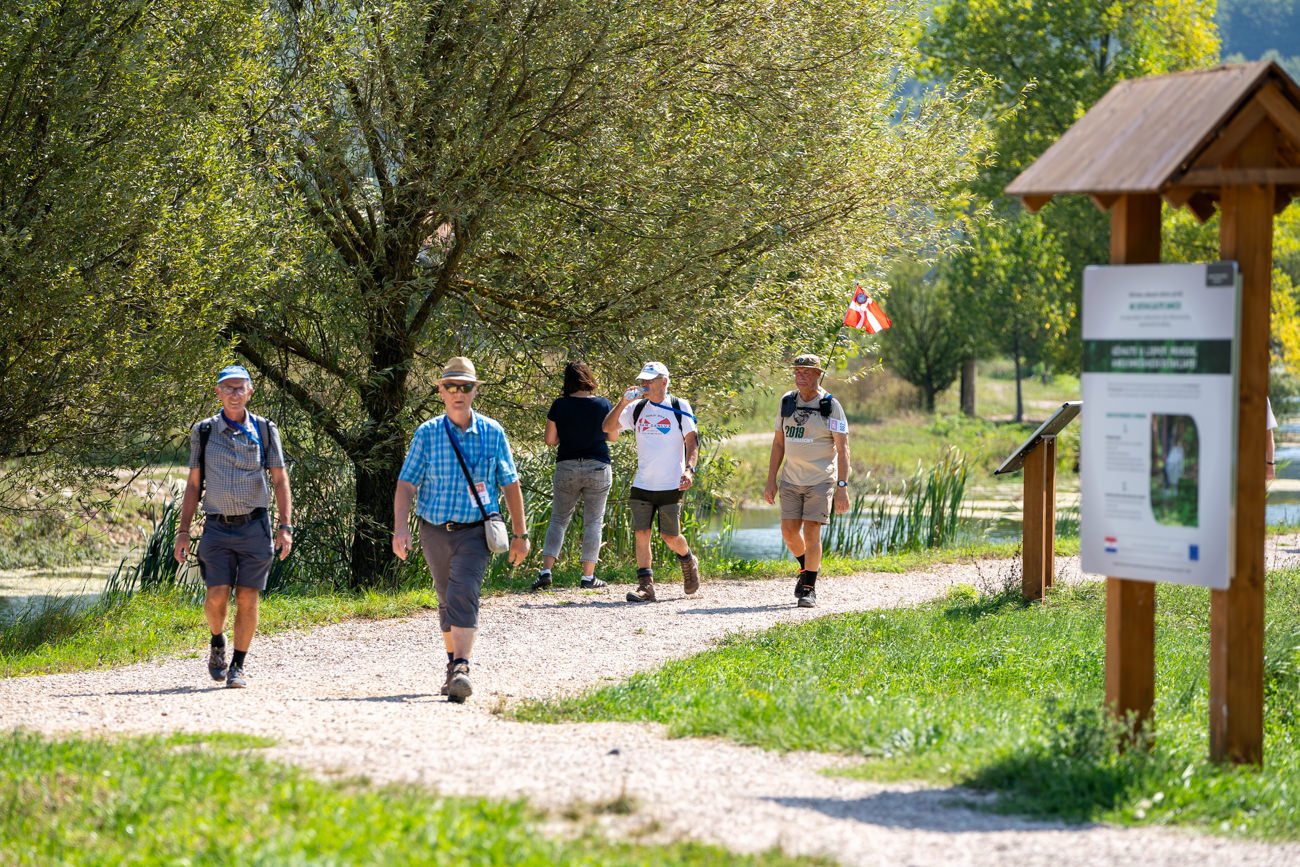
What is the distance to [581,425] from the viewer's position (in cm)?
1296

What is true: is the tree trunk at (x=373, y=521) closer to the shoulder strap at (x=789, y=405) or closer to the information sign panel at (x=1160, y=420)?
the shoulder strap at (x=789, y=405)

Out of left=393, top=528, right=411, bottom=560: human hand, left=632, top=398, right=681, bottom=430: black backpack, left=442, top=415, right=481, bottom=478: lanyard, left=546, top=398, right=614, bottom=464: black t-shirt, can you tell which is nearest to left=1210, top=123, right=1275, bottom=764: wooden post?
left=442, top=415, right=481, bottom=478: lanyard

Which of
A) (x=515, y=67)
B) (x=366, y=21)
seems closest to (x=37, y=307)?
(x=366, y=21)

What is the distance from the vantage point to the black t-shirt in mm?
12938

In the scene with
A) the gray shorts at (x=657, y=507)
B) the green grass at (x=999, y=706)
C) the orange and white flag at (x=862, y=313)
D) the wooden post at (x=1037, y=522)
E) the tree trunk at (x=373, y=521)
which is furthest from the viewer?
the orange and white flag at (x=862, y=313)

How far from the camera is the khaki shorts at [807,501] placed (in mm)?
12180

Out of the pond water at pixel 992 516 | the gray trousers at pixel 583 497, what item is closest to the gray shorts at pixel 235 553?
the gray trousers at pixel 583 497

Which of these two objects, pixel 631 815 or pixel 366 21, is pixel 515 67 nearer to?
pixel 366 21

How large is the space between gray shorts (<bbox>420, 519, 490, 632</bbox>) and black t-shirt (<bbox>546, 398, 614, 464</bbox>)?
450 cm

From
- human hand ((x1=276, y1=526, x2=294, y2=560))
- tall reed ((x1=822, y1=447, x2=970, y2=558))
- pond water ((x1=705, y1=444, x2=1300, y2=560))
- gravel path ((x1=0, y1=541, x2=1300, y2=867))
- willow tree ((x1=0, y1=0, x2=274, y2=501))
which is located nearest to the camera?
gravel path ((x1=0, y1=541, x2=1300, y2=867))

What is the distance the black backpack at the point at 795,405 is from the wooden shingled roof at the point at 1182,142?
555 cm

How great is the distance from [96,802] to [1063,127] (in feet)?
106

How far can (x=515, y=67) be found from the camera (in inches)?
535

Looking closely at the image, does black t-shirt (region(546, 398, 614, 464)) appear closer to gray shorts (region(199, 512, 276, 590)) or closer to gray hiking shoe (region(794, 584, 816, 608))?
gray hiking shoe (region(794, 584, 816, 608))
